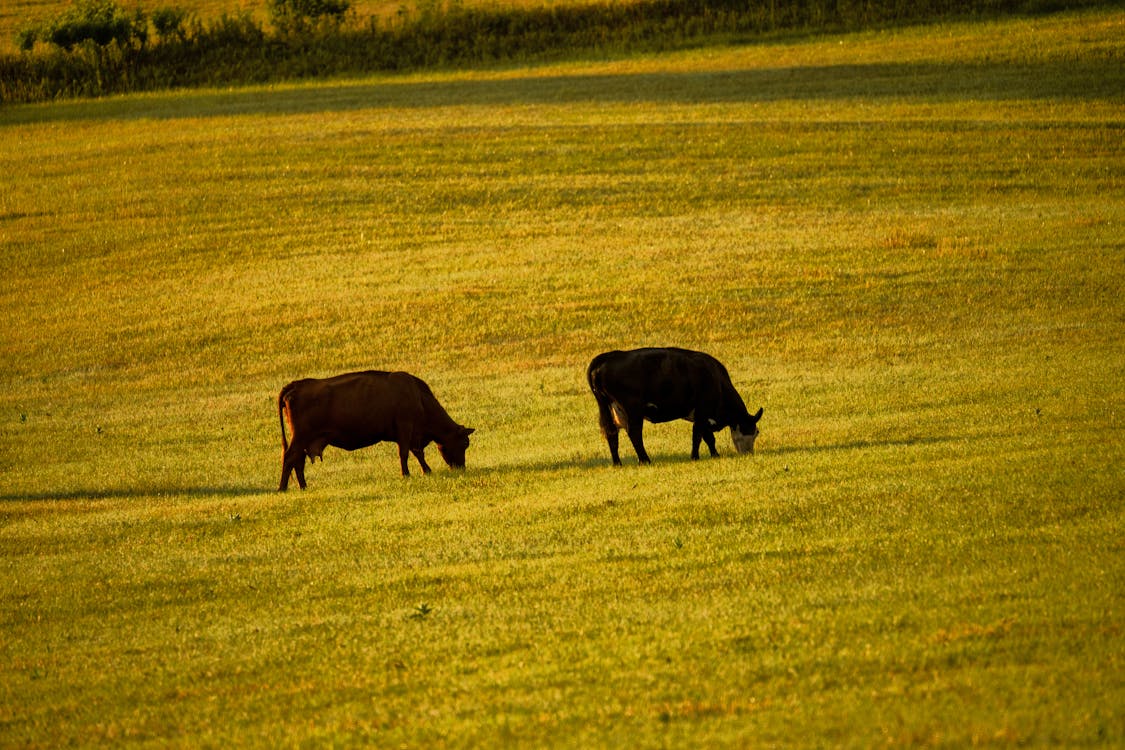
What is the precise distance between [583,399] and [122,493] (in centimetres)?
870

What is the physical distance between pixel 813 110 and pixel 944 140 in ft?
20.2

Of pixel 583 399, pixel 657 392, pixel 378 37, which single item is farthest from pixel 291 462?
pixel 378 37

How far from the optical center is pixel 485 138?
5175 cm

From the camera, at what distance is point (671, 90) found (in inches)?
2226

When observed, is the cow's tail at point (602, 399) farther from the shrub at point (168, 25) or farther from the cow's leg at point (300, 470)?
the shrub at point (168, 25)

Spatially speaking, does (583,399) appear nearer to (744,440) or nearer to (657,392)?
(744,440)

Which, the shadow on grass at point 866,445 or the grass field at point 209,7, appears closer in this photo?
the shadow on grass at point 866,445

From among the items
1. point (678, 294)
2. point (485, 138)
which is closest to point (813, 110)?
point (485, 138)

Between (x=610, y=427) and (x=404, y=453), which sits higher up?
(x=610, y=427)

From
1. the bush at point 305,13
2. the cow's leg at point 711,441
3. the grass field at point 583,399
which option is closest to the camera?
the grass field at point 583,399

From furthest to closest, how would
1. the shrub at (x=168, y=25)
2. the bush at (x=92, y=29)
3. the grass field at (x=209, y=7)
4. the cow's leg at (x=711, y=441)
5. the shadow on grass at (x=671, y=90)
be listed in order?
the grass field at (x=209, y=7) < the shrub at (x=168, y=25) < the bush at (x=92, y=29) < the shadow on grass at (x=671, y=90) < the cow's leg at (x=711, y=441)

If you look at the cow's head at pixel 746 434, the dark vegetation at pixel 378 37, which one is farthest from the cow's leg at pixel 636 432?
the dark vegetation at pixel 378 37

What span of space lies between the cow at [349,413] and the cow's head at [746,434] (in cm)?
408

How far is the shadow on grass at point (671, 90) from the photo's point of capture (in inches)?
2141
